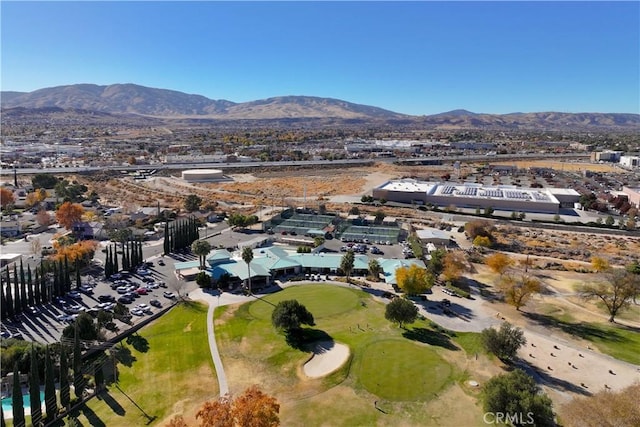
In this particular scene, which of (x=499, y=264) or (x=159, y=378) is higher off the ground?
(x=499, y=264)

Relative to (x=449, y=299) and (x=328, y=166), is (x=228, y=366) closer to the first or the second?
(x=449, y=299)

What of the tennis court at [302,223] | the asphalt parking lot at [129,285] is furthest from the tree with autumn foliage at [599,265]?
the tennis court at [302,223]

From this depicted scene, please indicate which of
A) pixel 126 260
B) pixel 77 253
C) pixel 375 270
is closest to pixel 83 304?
pixel 126 260

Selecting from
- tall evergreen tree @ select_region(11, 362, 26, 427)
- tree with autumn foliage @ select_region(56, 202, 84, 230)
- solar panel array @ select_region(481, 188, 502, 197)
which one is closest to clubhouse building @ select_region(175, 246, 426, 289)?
tall evergreen tree @ select_region(11, 362, 26, 427)

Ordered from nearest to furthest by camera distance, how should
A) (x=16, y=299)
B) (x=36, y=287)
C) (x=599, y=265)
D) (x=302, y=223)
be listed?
Answer: (x=16, y=299)
(x=36, y=287)
(x=599, y=265)
(x=302, y=223)

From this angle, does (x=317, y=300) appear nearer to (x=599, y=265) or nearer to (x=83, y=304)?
(x=83, y=304)

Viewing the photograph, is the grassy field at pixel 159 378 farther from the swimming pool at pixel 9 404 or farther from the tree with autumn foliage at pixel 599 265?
the tree with autumn foliage at pixel 599 265
